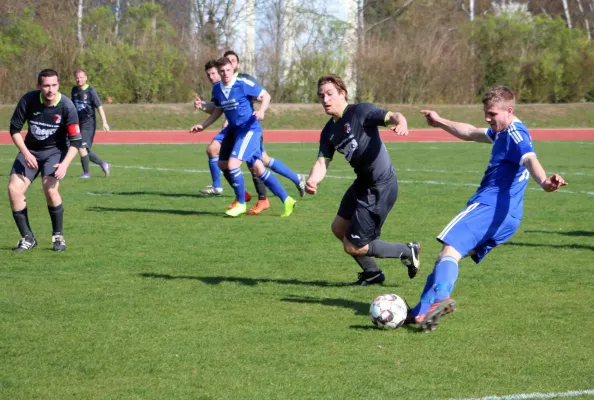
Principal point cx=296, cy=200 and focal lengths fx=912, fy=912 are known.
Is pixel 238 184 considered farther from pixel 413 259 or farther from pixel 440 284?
pixel 440 284

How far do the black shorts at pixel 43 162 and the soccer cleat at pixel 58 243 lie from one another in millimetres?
644

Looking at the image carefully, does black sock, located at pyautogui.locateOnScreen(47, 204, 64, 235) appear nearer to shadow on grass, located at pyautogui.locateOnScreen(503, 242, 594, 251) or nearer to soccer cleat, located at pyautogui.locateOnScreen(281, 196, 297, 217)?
soccer cleat, located at pyautogui.locateOnScreen(281, 196, 297, 217)

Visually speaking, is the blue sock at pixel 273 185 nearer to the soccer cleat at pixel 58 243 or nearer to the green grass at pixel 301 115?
the soccer cleat at pixel 58 243

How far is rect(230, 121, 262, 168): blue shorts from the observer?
11.9 m

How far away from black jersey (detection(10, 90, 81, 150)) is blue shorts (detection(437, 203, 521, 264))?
4291mm

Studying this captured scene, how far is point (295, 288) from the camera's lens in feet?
24.0

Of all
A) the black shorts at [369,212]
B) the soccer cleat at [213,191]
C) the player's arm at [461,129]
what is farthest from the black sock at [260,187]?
the player's arm at [461,129]

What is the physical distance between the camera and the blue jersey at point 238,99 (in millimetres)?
12148

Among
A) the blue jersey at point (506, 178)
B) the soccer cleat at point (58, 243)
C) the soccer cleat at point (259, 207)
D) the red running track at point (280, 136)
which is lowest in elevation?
the red running track at point (280, 136)

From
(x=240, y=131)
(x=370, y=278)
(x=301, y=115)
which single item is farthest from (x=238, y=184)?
(x=301, y=115)

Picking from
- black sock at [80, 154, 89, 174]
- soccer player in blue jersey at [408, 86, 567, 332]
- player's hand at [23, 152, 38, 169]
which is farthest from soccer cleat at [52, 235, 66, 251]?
black sock at [80, 154, 89, 174]

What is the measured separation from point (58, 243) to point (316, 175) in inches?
131

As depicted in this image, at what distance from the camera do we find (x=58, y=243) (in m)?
9.14

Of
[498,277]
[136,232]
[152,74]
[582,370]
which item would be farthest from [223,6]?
[582,370]
